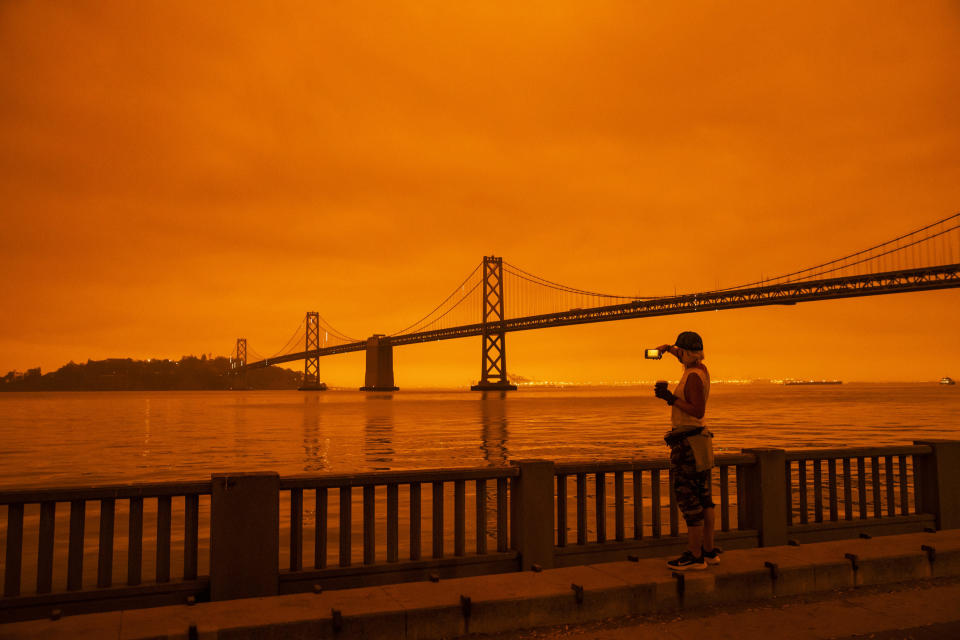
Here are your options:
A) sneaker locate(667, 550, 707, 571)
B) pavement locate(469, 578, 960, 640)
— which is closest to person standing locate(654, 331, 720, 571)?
sneaker locate(667, 550, 707, 571)

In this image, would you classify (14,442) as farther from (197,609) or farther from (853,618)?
(853,618)

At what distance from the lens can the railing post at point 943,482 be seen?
6.75 metres

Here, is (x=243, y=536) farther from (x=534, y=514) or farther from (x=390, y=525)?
(x=534, y=514)

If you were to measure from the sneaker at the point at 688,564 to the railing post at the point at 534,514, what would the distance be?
869 millimetres

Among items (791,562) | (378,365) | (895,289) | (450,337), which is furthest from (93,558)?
(378,365)

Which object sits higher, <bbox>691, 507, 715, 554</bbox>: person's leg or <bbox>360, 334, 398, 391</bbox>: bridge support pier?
<bbox>360, 334, 398, 391</bbox>: bridge support pier

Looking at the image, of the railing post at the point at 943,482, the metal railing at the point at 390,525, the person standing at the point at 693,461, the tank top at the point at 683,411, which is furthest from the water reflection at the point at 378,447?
the tank top at the point at 683,411

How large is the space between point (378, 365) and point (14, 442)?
9646 cm

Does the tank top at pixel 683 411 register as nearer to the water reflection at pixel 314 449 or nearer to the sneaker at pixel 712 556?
the sneaker at pixel 712 556

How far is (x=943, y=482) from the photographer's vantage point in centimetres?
679

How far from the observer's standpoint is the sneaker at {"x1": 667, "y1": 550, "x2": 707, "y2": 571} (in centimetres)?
499

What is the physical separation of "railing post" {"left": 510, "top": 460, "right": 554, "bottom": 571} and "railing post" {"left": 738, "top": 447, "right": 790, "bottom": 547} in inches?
71.5

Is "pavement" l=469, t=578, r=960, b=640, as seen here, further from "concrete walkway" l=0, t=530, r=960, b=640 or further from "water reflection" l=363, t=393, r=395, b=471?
"water reflection" l=363, t=393, r=395, b=471

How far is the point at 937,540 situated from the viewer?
19.4 ft
